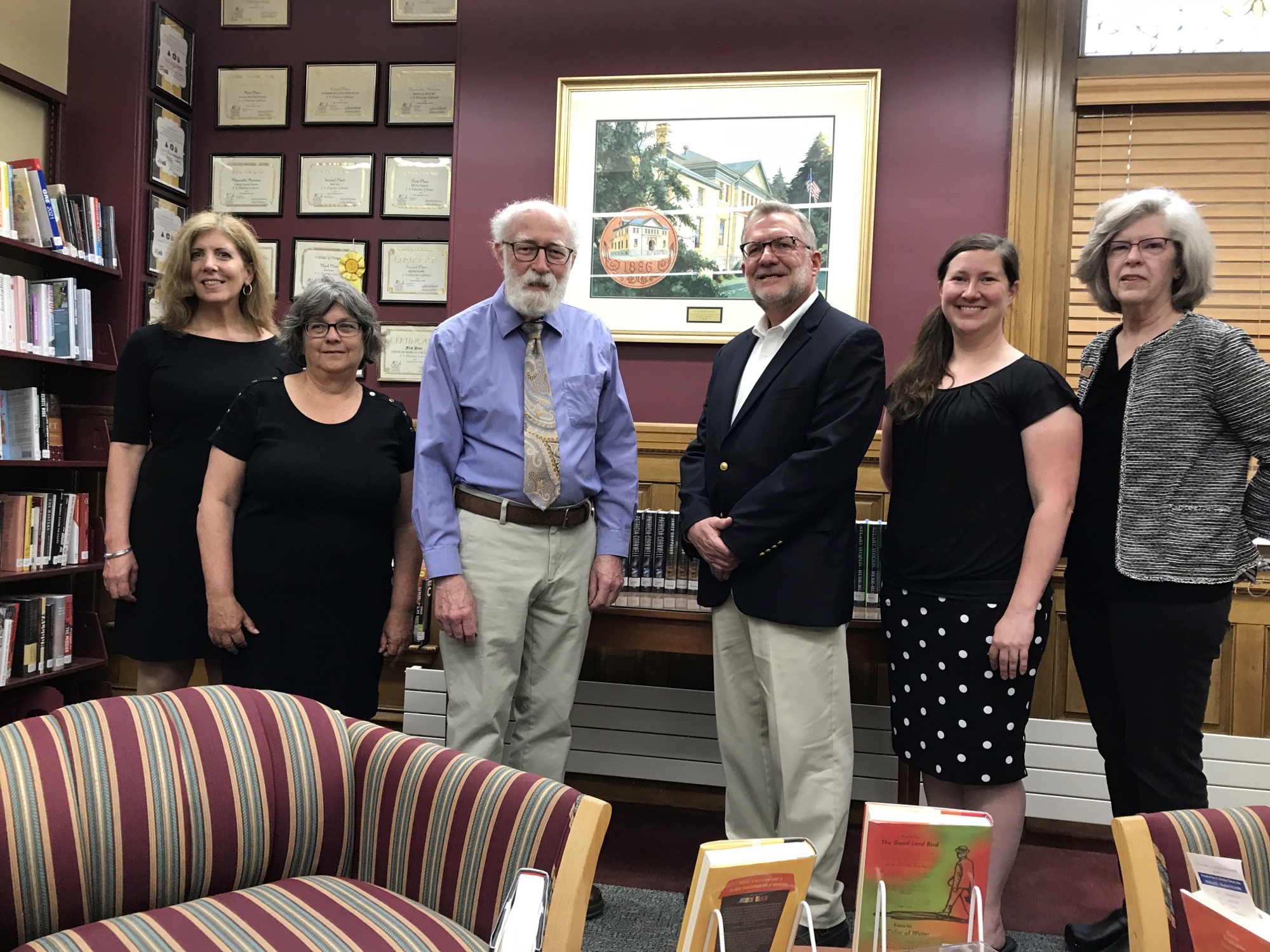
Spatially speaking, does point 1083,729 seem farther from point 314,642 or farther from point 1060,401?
point 314,642

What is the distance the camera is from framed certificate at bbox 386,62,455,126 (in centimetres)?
366

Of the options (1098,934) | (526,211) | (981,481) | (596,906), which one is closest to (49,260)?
(526,211)

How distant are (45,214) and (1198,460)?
3569 millimetres

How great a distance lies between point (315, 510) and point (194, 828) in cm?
73

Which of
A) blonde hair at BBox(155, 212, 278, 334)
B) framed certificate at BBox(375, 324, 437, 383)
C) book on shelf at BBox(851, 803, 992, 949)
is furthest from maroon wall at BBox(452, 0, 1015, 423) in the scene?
book on shelf at BBox(851, 803, 992, 949)

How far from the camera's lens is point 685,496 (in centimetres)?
216

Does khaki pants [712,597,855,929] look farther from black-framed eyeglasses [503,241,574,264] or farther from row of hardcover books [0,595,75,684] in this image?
row of hardcover books [0,595,75,684]

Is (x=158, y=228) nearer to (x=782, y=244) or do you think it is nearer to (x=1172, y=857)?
(x=782, y=244)

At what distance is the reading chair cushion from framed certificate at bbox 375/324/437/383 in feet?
9.79

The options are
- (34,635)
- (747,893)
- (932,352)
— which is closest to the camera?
(747,893)

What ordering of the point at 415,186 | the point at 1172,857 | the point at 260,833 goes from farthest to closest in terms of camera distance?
the point at 415,186 → the point at 260,833 → the point at 1172,857

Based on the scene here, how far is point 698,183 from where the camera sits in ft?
10.0

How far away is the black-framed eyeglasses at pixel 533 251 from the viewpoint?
2.04m

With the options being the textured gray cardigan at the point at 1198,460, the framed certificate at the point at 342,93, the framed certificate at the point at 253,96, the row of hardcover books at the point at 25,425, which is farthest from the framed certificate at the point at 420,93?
the textured gray cardigan at the point at 1198,460
